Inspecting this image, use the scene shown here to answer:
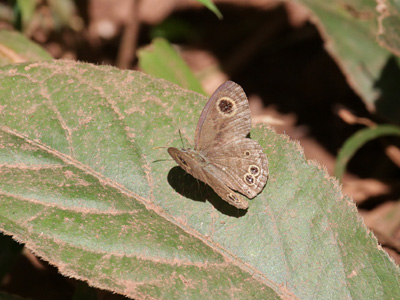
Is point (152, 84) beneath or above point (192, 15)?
above

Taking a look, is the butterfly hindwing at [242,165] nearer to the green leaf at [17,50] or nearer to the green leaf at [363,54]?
the green leaf at [17,50]

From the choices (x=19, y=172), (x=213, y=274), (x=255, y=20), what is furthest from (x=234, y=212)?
(x=255, y=20)

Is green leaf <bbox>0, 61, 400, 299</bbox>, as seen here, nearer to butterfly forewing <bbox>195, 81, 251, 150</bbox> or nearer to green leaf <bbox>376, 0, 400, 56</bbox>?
butterfly forewing <bbox>195, 81, 251, 150</bbox>

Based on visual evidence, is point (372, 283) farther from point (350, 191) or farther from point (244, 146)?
point (350, 191)

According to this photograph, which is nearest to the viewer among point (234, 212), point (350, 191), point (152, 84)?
point (234, 212)

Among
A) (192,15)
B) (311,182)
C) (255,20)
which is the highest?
(311,182)

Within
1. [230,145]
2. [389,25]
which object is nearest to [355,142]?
[389,25]

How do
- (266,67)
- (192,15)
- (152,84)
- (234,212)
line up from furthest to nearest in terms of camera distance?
(192,15) → (266,67) → (152,84) → (234,212)
